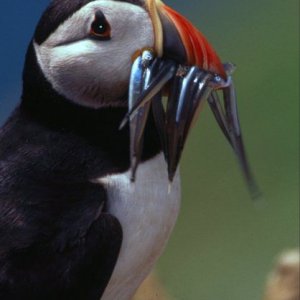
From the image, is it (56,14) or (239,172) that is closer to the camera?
(56,14)

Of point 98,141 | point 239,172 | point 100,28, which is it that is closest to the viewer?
point 100,28

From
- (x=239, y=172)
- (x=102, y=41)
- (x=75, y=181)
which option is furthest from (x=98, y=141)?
(x=239, y=172)

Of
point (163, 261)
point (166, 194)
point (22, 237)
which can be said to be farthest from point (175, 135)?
point (163, 261)

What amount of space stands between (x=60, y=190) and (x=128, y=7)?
342 millimetres

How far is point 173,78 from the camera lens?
222cm

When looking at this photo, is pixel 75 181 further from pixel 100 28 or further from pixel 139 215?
pixel 100 28

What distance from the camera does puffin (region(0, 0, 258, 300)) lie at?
2.15 m

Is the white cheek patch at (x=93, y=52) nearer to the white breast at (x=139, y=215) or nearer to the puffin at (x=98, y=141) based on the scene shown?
the puffin at (x=98, y=141)

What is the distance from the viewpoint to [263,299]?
311 cm

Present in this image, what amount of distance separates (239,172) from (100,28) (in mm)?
994

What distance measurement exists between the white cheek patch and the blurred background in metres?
0.73

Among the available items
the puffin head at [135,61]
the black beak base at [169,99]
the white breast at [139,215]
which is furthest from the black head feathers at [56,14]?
the white breast at [139,215]

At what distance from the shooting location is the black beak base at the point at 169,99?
218 centimetres

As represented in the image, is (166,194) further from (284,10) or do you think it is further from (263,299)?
(284,10)
